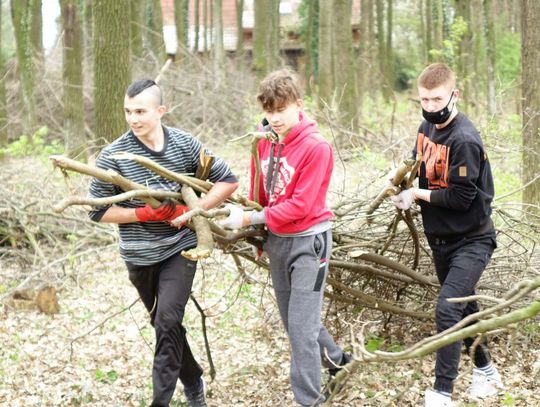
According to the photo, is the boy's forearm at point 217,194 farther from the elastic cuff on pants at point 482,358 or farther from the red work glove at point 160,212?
the elastic cuff on pants at point 482,358

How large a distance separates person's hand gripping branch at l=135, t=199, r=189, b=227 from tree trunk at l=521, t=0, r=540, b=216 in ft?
13.2

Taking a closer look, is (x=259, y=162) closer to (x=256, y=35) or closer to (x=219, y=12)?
(x=256, y=35)

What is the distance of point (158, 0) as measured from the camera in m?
19.3

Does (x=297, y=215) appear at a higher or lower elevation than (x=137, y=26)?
lower

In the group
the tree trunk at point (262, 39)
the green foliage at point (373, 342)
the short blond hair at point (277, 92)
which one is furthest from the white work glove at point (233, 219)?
the tree trunk at point (262, 39)

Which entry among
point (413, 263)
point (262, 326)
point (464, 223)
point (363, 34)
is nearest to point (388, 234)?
point (413, 263)

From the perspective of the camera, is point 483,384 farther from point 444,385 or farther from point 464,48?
point 464,48

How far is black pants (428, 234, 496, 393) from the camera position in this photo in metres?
4.25

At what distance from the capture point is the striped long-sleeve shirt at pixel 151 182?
14.1ft

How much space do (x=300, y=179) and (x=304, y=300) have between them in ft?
2.13

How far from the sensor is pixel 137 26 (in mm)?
16156

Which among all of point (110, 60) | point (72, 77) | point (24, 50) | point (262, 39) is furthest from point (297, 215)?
point (262, 39)

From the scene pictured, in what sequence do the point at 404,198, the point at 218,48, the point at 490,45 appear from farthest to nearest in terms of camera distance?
the point at 218,48
the point at 490,45
the point at 404,198

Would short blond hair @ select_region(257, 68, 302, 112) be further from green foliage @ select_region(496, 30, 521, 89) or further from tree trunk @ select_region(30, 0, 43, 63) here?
green foliage @ select_region(496, 30, 521, 89)
